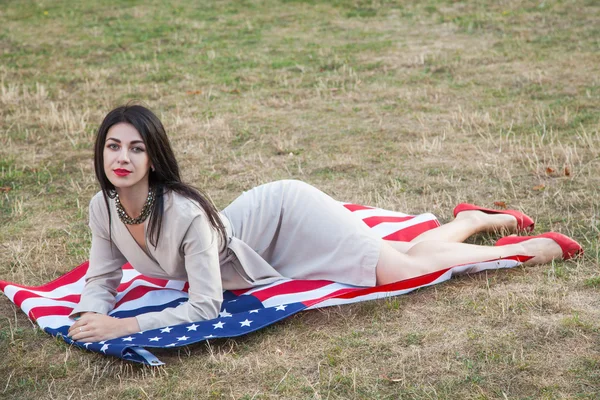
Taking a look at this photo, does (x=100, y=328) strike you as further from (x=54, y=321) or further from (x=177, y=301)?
(x=177, y=301)

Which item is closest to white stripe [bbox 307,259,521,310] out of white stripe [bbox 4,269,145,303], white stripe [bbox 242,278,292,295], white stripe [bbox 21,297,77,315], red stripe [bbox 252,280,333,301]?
red stripe [bbox 252,280,333,301]

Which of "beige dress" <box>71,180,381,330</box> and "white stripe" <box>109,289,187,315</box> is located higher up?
"beige dress" <box>71,180,381,330</box>

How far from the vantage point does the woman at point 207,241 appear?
12.5 feet

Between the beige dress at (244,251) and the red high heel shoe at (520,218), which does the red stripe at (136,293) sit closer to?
the beige dress at (244,251)

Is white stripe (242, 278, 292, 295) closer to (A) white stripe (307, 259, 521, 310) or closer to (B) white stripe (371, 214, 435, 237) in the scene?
(A) white stripe (307, 259, 521, 310)

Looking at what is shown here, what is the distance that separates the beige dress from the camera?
3906 mm

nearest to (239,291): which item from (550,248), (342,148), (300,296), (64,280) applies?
(300,296)

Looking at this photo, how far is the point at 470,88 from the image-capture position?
31.0 feet

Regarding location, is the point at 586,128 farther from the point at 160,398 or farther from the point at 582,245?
the point at 160,398

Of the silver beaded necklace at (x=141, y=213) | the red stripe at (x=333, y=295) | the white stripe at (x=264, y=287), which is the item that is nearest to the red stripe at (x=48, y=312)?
the silver beaded necklace at (x=141, y=213)

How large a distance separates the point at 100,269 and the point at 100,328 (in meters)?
0.48

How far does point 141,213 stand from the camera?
387 centimetres

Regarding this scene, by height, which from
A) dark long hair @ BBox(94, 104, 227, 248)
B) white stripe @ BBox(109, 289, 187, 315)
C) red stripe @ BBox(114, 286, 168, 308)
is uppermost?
dark long hair @ BBox(94, 104, 227, 248)

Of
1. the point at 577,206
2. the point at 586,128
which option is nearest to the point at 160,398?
the point at 577,206
